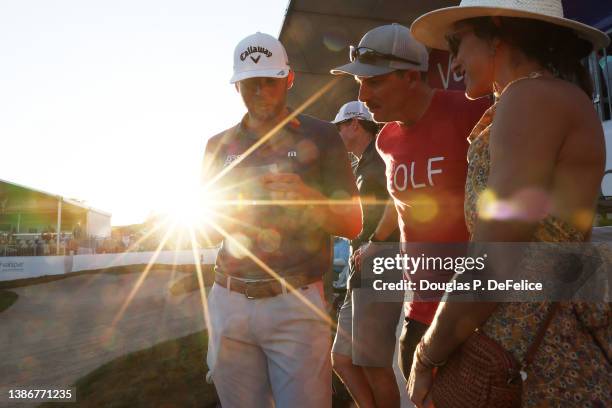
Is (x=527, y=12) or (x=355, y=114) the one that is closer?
(x=527, y=12)

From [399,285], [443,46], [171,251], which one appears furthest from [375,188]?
[171,251]

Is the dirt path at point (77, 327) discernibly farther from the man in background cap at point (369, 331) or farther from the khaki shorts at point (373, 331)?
the khaki shorts at point (373, 331)

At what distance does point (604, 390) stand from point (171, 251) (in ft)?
80.9

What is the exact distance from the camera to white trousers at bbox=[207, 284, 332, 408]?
2146 millimetres

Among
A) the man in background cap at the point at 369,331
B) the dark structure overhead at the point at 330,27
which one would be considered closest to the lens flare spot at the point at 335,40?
the dark structure overhead at the point at 330,27

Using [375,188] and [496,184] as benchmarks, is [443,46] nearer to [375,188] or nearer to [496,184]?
[496,184]

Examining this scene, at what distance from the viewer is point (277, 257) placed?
2215 millimetres

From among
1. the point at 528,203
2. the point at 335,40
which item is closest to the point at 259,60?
the point at 528,203

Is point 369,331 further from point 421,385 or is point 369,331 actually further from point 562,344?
point 562,344

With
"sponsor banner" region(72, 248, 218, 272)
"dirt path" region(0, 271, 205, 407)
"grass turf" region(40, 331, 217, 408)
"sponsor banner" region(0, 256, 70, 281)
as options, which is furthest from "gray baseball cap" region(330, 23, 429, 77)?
"sponsor banner" region(0, 256, 70, 281)

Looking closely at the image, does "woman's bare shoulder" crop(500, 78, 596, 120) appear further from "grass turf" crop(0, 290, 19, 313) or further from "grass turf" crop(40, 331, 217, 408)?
"grass turf" crop(0, 290, 19, 313)

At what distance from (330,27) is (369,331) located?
5378 mm

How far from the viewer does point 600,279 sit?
3.67ft

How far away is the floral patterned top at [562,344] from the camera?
105 cm
